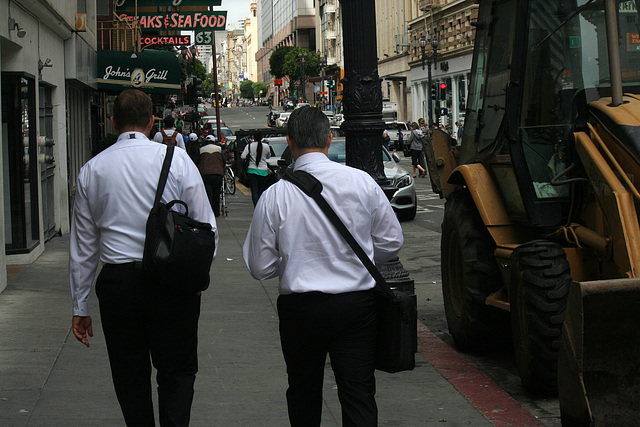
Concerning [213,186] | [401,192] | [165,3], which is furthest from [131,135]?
[165,3]

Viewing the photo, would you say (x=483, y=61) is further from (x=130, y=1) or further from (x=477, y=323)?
(x=130, y=1)

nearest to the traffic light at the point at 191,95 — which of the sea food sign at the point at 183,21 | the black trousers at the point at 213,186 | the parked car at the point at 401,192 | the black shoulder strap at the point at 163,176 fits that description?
the sea food sign at the point at 183,21

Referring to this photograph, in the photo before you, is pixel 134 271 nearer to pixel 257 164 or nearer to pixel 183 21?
pixel 257 164

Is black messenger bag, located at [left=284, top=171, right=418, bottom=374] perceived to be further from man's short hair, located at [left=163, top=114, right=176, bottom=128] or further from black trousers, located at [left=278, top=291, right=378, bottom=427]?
man's short hair, located at [left=163, top=114, right=176, bottom=128]

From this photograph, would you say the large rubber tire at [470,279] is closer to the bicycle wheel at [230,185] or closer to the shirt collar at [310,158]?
the shirt collar at [310,158]

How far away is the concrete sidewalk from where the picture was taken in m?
5.68

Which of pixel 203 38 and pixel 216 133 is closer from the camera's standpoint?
pixel 203 38

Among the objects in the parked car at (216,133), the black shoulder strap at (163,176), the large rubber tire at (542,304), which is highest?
the parked car at (216,133)

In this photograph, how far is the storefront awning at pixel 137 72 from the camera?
69.4 feet

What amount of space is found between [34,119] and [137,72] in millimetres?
9049

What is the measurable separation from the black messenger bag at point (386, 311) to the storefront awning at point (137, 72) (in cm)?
1738

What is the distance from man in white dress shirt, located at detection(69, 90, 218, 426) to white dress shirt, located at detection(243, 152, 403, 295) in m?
0.47

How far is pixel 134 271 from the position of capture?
4.25 m

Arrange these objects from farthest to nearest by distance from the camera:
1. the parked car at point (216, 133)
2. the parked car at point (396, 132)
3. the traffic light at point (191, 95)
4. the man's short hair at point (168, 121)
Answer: the parked car at point (396, 132)
the parked car at point (216, 133)
the traffic light at point (191, 95)
the man's short hair at point (168, 121)
